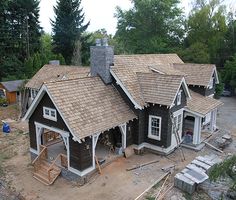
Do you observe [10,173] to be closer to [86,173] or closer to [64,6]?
[86,173]

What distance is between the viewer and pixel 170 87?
1669 cm

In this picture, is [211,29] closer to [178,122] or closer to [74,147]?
[178,122]

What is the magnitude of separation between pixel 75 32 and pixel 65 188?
1420 inches

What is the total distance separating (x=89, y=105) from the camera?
49.3ft

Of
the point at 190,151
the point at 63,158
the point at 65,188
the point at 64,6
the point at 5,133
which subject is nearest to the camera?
the point at 65,188

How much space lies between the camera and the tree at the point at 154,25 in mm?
43969

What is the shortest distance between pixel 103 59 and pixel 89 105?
384 cm

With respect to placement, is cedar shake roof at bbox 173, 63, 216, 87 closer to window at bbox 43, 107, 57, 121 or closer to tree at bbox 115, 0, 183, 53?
window at bbox 43, 107, 57, 121

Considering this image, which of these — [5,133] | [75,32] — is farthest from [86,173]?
[75,32]

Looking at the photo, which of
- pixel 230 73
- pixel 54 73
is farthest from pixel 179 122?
pixel 230 73

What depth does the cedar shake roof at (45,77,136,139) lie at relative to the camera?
537 inches

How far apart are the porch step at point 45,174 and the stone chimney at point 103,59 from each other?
6.40 meters

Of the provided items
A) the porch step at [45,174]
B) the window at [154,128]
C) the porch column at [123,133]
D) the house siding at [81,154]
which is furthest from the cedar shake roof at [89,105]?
the porch step at [45,174]

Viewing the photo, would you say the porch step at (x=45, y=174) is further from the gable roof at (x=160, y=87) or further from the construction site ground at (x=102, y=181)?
the gable roof at (x=160, y=87)
